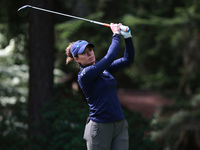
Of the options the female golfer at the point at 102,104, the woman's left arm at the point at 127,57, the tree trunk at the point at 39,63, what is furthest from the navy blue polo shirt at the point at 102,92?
the tree trunk at the point at 39,63

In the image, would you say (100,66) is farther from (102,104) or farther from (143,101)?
(143,101)

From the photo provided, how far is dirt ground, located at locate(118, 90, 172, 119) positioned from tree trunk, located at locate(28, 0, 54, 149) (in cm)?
846

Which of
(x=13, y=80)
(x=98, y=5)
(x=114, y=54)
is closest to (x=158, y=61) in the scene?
(x=98, y=5)

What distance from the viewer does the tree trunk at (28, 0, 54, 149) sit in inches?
214

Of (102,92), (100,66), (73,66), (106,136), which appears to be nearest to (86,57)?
(100,66)

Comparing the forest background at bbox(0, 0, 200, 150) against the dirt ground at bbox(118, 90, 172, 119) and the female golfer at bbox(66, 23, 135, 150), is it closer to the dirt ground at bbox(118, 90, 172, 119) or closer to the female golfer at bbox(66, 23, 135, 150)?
the female golfer at bbox(66, 23, 135, 150)

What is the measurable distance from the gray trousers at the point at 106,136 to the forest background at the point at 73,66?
1439 mm

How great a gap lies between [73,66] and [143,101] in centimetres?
1050

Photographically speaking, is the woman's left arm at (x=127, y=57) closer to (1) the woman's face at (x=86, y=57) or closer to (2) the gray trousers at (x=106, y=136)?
(1) the woman's face at (x=86, y=57)

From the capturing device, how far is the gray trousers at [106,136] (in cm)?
291

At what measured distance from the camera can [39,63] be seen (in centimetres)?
550

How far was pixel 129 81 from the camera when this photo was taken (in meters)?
20.8

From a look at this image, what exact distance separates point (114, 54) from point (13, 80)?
200 inches

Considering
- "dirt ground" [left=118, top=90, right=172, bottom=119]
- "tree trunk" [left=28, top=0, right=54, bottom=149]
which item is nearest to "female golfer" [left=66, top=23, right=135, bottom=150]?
"tree trunk" [left=28, top=0, right=54, bottom=149]
